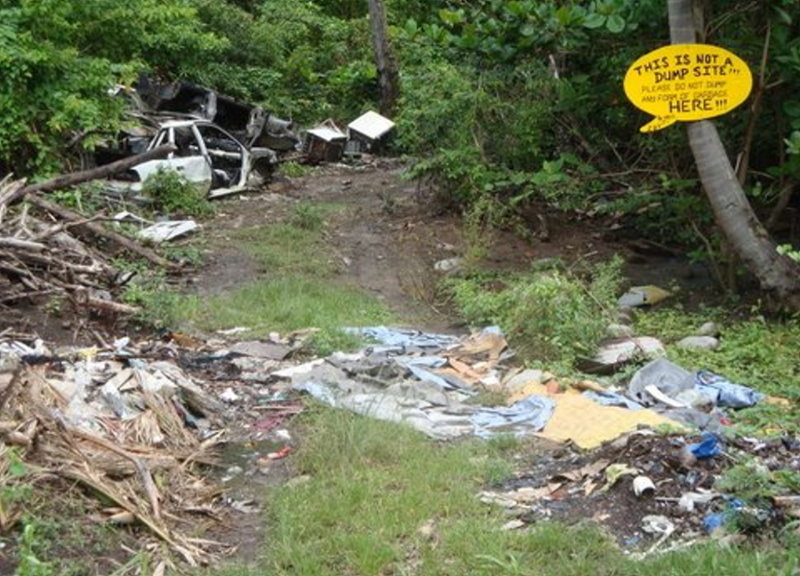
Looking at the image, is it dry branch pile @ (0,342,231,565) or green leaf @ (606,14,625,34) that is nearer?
dry branch pile @ (0,342,231,565)

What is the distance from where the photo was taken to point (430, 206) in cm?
1497

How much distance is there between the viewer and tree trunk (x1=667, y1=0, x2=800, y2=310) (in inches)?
358

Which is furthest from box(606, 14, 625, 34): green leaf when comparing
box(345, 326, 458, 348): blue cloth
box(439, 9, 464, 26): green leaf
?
box(345, 326, 458, 348): blue cloth

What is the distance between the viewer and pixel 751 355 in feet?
26.1

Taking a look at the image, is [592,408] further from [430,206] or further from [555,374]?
[430,206]

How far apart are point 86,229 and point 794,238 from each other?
27.1 feet

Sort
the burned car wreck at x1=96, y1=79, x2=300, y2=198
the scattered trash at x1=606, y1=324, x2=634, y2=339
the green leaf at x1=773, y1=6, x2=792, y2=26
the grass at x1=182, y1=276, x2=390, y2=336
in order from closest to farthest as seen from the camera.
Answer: the scattered trash at x1=606, y1=324, x2=634, y2=339 → the green leaf at x1=773, y1=6, x2=792, y2=26 → the grass at x1=182, y1=276, x2=390, y2=336 → the burned car wreck at x1=96, y1=79, x2=300, y2=198

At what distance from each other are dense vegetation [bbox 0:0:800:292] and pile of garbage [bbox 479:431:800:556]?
435cm

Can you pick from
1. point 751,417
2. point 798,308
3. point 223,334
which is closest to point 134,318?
point 223,334

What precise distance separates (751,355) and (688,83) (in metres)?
2.71

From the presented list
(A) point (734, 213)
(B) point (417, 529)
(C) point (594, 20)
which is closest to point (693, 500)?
(B) point (417, 529)

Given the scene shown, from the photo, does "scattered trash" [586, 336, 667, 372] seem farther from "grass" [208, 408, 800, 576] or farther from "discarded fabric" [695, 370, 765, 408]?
"grass" [208, 408, 800, 576]

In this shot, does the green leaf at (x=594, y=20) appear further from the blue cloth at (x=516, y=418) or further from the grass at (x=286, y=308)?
the blue cloth at (x=516, y=418)

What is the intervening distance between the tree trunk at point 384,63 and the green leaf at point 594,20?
497 inches
